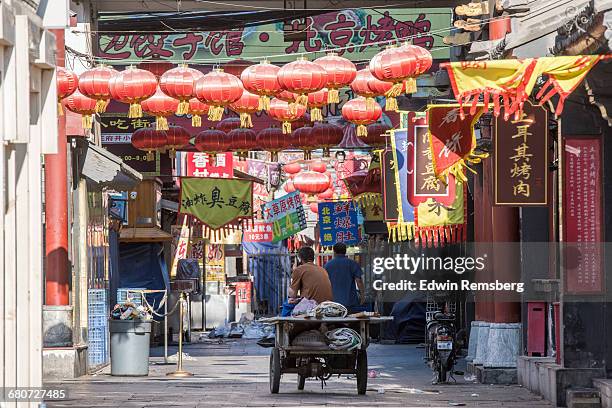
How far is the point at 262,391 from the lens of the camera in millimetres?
18781

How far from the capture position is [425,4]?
83.7 feet

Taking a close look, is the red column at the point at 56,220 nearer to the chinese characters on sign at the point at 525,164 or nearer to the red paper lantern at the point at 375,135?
the red paper lantern at the point at 375,135

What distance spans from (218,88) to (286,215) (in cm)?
2087

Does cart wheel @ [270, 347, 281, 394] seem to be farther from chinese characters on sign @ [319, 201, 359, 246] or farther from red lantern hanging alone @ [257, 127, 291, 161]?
chinese characters on sign @ [319, 201, 359, 246]

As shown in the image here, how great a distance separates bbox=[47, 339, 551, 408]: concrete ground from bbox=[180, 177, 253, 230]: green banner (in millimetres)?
5943

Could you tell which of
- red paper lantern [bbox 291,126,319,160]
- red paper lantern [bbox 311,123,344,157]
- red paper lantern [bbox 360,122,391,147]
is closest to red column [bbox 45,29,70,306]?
red paper lantern [bbox 291,126,319,160]

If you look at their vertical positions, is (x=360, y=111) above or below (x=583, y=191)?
above

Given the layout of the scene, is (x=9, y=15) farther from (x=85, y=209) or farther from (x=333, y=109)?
(x=333, y=109)

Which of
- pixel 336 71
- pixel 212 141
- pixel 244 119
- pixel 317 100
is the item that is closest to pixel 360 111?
pixel 317 100

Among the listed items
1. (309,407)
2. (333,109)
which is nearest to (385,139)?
(333,109)

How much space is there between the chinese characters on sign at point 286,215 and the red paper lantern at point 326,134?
615 inches

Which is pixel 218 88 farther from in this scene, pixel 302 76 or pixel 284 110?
pixel 284 110

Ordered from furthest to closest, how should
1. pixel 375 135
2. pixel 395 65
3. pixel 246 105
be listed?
pixel 375 135 < pixel 246 105 < pixel 395 65

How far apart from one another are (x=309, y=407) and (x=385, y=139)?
391 inches
